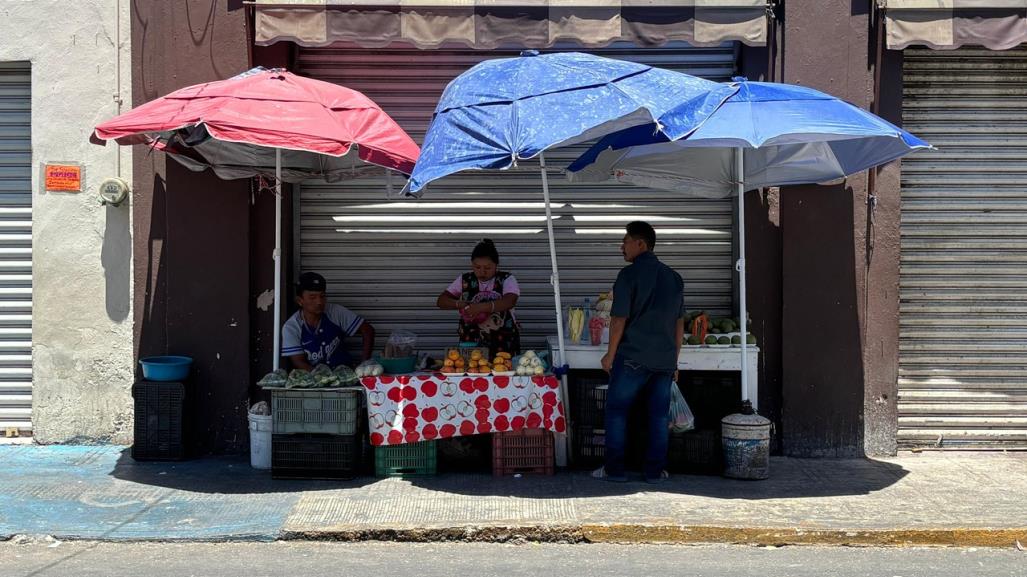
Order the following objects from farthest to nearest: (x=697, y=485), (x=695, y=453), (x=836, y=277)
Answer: (x=836, y=277) → (x=695, y=453) → (x=697, y=485)

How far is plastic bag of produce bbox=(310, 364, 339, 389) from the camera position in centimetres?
781

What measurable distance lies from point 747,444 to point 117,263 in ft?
17.8

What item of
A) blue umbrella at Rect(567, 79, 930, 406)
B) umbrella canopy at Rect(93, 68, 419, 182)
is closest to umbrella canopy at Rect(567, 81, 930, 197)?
blue umbrella at Rect(567, 79, 930, 406)

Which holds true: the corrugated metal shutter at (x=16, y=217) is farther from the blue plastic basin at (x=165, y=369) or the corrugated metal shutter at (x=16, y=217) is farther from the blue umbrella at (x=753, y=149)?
the blue umbrella at (x=753, y=149)

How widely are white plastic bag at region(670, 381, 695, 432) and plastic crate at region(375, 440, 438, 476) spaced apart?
1.85 metres

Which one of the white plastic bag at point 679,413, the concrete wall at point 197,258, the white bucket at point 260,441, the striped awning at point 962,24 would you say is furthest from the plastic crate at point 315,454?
the striped awning at point 962,24

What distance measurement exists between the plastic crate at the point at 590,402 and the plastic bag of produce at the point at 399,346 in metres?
1.40

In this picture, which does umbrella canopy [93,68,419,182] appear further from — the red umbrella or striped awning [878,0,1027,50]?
striped awning [878,0,1027,50]

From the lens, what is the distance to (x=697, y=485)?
7695mm

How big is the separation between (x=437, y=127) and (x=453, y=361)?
1839 millimetres

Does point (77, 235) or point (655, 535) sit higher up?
point (77, 235)

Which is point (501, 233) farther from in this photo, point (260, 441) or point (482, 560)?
point (482, 560)

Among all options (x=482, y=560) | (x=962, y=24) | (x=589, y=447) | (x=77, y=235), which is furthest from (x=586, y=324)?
(x=77, y=235)

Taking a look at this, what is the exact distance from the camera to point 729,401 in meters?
8.26
